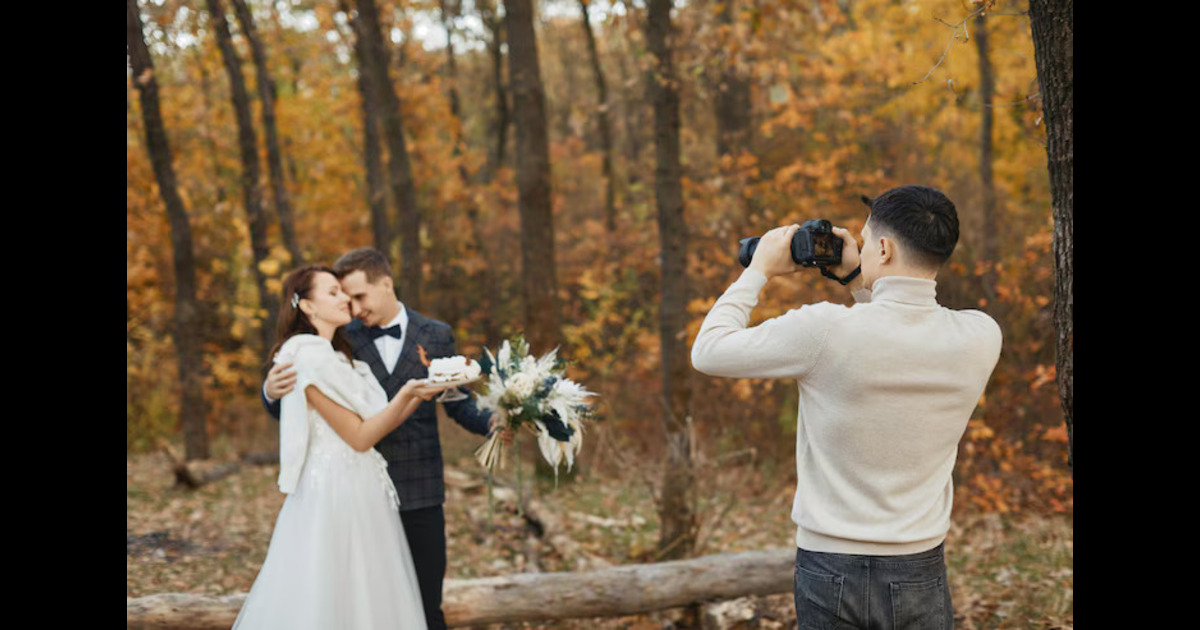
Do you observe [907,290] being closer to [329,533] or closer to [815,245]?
[815,245]

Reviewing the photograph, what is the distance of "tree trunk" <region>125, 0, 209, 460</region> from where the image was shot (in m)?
11.2

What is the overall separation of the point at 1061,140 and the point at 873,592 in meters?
1.81

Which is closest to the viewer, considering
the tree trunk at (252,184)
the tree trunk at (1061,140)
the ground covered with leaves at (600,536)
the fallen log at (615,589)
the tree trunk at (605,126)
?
the tree trunk at (1061,140)

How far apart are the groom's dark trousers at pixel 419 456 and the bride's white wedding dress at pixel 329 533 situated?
0.15m

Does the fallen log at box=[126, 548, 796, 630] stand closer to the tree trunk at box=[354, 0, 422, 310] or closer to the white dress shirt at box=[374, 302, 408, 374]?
the white dress shirt at box=[374, 302, 408, 374]

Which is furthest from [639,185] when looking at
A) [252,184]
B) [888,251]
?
[888,251]

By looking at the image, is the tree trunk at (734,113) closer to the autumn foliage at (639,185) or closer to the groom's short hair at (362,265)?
the autumn foliage at (639,185)

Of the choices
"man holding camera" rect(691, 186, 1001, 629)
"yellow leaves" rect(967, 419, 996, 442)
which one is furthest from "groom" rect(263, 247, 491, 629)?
"yellow leaves" rect(967, 419, 996, 442)

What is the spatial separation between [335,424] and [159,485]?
8270 mm

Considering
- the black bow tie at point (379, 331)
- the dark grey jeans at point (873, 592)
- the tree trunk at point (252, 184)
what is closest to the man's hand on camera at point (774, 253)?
the dark grey jeans at point (873, 592)

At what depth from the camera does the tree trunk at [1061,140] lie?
3.31 meters

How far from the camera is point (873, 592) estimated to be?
262cm

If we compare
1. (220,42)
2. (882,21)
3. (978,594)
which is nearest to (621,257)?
(882,21)

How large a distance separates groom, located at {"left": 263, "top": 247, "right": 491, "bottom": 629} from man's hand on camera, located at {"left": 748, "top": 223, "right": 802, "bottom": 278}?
6.62 ft
